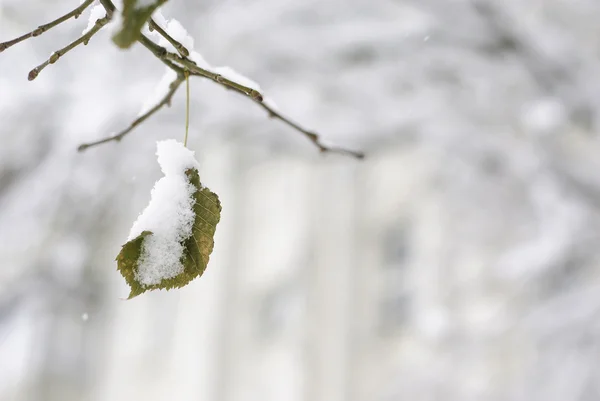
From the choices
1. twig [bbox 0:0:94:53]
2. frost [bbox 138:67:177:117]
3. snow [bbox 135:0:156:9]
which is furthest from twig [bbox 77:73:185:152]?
snow [bbox 135:0:156:9]

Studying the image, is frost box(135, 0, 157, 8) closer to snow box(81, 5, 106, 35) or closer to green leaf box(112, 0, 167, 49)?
green leaf box(112, 0, 167, 49)

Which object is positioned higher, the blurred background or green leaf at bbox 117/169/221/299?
green leaf at bbox 117/169/221/299

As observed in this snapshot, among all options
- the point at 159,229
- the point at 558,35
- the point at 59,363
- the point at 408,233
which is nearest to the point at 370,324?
the point at 408,233

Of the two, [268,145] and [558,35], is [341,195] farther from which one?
[558,35]

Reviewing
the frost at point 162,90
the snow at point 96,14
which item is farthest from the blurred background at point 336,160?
the snow at point 96,14

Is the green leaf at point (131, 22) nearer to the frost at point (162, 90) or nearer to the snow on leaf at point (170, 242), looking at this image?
the snow on leaf at point (170, 242)

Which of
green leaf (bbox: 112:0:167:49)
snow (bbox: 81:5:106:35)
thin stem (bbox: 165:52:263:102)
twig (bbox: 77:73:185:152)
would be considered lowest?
twig (bbox: 77:73:185:152)

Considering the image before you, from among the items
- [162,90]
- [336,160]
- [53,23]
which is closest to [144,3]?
[53,23]
